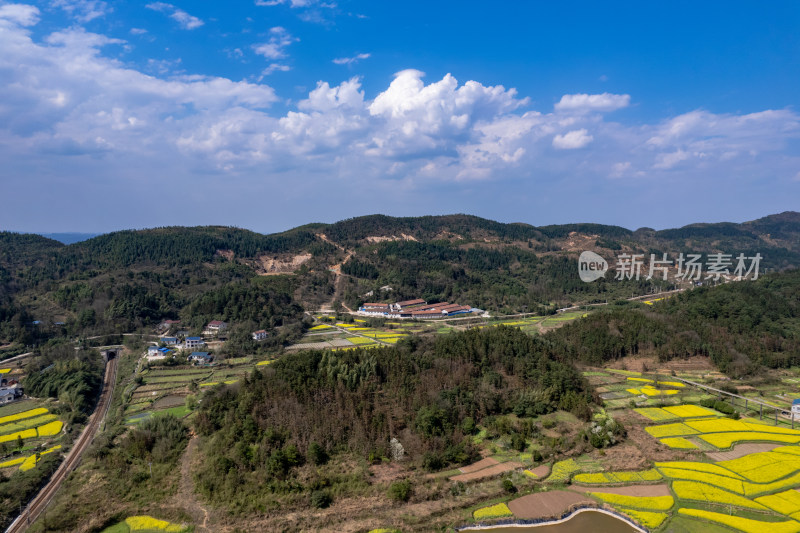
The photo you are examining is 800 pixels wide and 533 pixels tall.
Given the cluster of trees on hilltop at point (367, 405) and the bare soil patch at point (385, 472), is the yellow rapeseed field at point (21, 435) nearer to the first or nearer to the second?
the cluster of trees on hilltop at point (367, 405)

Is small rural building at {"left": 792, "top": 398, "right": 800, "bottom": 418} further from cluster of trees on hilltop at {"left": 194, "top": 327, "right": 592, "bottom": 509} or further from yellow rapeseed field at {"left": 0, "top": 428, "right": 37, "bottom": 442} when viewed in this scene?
yellow rapeseed field at {"left": 0, "top": 428, "right": 37, "bottom": 442}

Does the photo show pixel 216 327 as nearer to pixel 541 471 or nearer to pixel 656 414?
pixel 541 471

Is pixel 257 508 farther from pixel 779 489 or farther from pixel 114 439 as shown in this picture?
pixel 779 489

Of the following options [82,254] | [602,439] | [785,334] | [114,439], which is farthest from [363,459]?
[82,254]

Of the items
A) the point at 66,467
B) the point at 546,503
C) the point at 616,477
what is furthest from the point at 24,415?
the point at 616,477

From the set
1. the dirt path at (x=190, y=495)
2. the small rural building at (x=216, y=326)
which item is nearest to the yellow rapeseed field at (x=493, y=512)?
the dirt path at (x=190, y=495)
